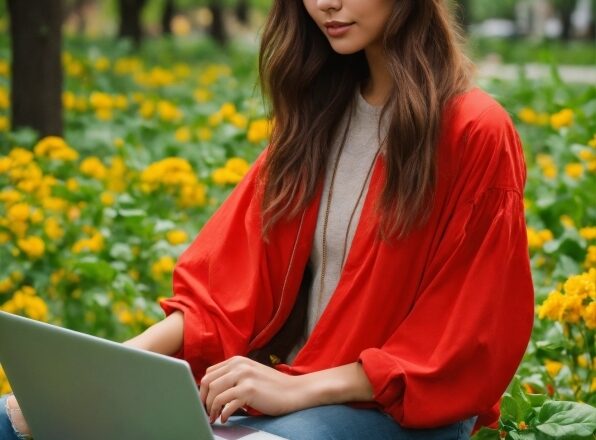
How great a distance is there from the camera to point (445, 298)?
7.89 ft

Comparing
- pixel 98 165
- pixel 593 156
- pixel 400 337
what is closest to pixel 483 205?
pixel 400 337

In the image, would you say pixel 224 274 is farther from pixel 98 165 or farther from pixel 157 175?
pixel 98 165

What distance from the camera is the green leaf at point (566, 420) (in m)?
2.60

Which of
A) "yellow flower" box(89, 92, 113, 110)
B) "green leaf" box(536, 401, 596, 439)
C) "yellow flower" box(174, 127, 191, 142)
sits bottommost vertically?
"yellow flower" box(174, 127, 191, 142)

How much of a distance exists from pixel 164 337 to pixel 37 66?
13.4 feet

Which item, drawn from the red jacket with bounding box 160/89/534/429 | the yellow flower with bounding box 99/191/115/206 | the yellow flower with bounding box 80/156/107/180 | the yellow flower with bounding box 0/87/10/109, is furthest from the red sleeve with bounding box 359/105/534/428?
the yellow flower with bounding box 0/87/10/109

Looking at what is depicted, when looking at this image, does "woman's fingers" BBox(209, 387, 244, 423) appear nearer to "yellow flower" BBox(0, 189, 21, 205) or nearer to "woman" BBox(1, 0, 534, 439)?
"woman" BBox(1, 0, 534, 439)

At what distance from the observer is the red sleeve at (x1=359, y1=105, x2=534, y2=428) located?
7.72 feet

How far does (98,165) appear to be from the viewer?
5.25m

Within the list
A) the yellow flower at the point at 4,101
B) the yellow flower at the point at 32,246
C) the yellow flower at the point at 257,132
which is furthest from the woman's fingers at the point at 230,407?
the yellow flower at the point at 4,101

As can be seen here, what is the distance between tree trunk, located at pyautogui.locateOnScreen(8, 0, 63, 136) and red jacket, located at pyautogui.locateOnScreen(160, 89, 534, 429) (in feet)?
12.9

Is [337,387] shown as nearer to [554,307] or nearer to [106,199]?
[554,307]

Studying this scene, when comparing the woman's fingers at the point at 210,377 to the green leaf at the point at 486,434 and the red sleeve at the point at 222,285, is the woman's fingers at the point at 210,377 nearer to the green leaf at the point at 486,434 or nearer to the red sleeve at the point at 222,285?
Answer: the red sleeve at the point at 222,285

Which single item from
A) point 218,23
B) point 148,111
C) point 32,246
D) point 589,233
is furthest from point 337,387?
point 218,23
